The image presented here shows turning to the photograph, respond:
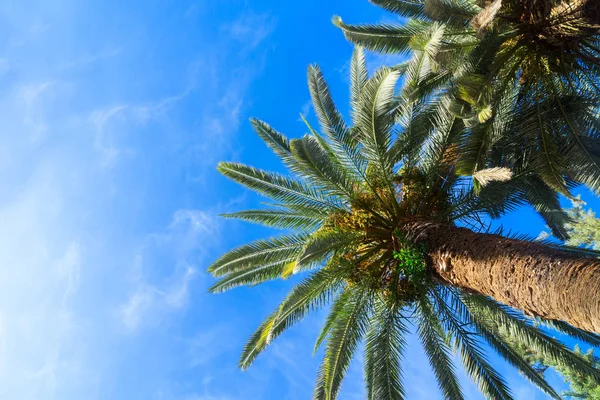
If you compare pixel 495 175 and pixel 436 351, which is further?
pixel 436 351

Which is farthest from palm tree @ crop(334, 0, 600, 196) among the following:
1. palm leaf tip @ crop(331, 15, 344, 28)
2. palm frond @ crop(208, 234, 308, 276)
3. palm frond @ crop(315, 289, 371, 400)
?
palm frond @ crop(208, 234, 308, 276)

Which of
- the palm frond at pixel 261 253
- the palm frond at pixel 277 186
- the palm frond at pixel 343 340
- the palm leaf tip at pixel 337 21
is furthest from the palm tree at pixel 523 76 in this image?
the palm frond at pixel 261 253

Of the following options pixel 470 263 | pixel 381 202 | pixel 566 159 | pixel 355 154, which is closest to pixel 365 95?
pixel 355 154

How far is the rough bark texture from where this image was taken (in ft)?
14.0

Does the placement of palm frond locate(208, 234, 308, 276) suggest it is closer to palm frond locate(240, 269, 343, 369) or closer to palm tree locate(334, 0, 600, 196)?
palm frond locate(240, 269, 343, 369)

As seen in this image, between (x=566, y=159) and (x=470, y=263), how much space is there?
3.21 meters

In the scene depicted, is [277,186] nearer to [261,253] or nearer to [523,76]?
[261,253]

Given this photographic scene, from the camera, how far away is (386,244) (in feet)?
26.8

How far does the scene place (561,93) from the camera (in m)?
8.44

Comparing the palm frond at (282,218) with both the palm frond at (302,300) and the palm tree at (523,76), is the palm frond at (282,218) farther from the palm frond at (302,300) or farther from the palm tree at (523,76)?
the palm tree at (523,76)

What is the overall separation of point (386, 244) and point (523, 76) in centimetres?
399

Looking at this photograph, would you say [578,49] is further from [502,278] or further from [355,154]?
[502,278]

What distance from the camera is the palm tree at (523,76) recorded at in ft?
24.0

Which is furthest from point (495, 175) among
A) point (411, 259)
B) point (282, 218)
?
point (282, 218)
